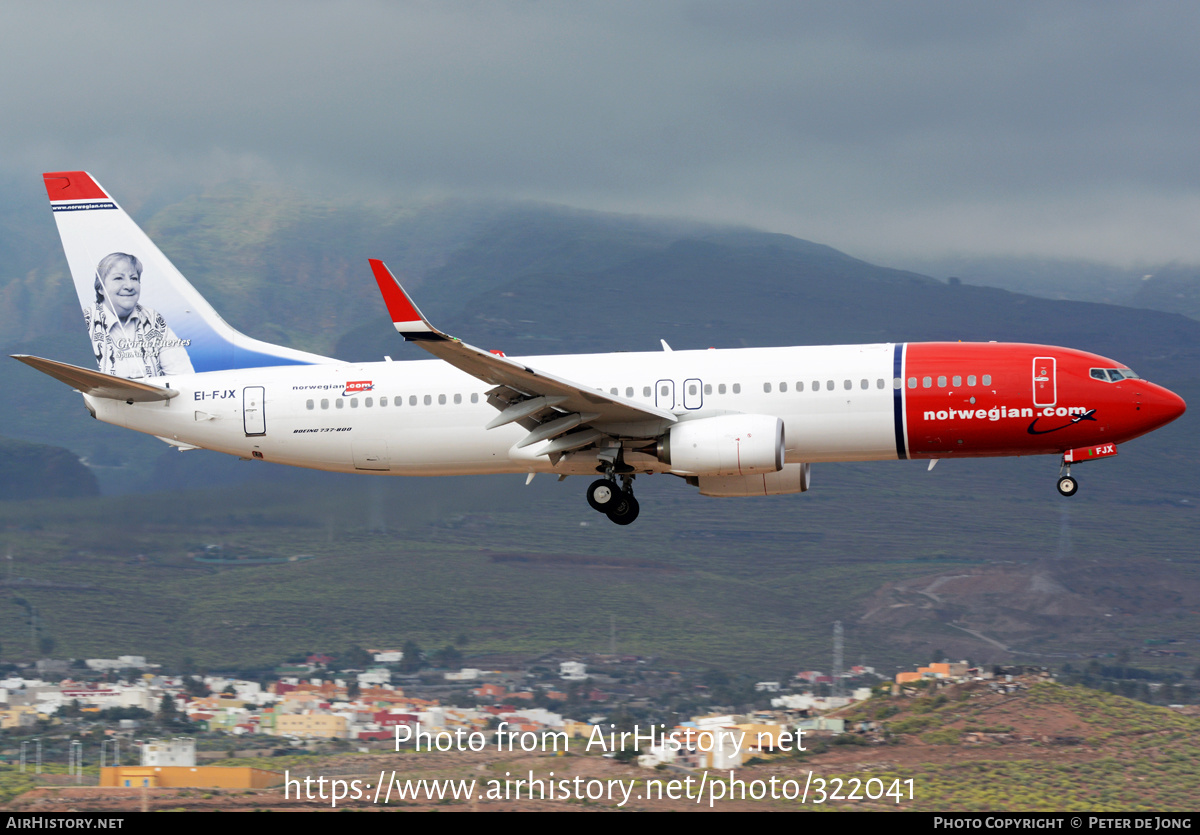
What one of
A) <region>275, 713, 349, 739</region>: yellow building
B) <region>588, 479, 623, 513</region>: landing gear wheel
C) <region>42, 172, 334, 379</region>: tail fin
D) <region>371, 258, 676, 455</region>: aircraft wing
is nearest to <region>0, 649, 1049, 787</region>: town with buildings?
<region>275, 713, 349, 739</region>: yellow building

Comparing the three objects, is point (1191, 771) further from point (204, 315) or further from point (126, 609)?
point (126, 609)

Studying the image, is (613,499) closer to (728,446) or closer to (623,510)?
(623,510)

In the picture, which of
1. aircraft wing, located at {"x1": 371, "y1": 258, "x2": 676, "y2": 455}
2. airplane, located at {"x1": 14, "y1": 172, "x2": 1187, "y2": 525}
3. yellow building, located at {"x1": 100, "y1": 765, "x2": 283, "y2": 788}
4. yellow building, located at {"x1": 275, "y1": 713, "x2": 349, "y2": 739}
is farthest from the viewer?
yellow building, located at {"x1": 275, "y1": 713, "x2": 349, "y2": 739}

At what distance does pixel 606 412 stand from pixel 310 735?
290 ft

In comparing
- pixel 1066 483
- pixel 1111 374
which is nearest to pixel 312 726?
pixel 1066 483

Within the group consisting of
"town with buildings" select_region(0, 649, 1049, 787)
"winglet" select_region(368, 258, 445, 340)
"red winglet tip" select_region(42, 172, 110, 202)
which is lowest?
"town with buildings" select_region(0, 649, 1049, 787)

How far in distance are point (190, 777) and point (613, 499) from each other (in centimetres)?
6738

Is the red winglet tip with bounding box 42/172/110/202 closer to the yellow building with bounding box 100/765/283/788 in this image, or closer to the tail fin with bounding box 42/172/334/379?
the tail fin with bounding box 42/172/334/379

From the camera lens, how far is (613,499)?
40.4 meters

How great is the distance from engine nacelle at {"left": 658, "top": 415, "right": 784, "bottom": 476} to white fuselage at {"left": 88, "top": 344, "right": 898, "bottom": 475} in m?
1.17

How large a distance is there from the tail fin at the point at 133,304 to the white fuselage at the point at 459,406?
95 centimetres

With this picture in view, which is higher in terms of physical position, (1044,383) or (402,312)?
(402,312)

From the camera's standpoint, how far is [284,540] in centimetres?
15450

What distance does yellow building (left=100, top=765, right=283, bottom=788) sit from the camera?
9500 cm
